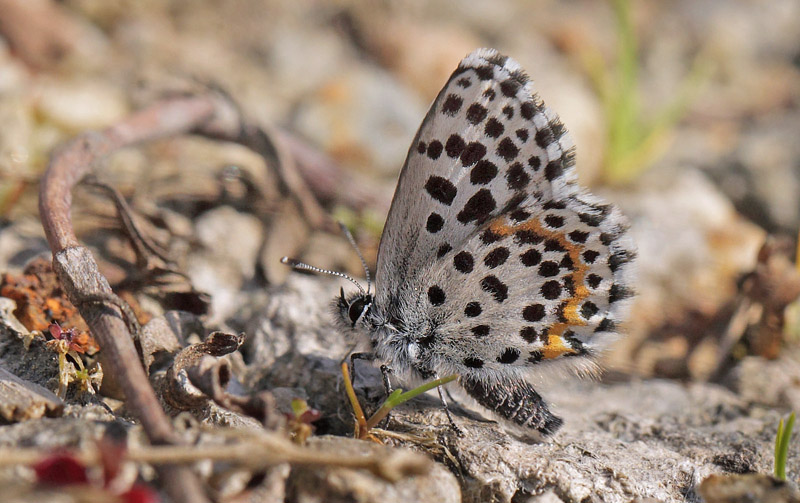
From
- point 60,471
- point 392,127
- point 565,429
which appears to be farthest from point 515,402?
point 392,127

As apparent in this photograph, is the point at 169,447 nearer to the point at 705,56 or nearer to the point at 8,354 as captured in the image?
the point at 8,354

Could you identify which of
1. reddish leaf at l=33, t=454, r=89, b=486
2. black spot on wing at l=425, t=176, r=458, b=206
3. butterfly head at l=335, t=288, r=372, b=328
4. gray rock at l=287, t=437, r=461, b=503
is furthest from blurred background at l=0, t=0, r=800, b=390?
reddish leaf at l=33, t=454, r=89, b=486

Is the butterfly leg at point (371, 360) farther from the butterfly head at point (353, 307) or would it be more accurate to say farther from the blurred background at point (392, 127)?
the blurred background at point (392, 127)

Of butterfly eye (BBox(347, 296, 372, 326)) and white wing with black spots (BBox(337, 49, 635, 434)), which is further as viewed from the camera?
butterfly eye (BBox(347, 296, 372, 326))

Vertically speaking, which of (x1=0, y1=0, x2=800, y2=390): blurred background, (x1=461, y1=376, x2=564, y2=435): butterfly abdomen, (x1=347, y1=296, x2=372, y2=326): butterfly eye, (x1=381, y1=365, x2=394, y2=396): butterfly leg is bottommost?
(x1=381, y1=365, x2=394, y2=396): butterfly leg

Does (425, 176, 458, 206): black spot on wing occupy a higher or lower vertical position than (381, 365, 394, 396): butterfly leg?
higher

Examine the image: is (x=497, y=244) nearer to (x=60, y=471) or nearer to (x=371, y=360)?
(x=371, y=360)

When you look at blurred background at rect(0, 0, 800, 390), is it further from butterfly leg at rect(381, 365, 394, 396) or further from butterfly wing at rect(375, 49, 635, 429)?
butterfly wing at rect(375, 49, 635, 429)

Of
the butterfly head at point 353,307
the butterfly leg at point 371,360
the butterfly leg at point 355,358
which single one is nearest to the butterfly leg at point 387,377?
the butterfly leg at point 371,360

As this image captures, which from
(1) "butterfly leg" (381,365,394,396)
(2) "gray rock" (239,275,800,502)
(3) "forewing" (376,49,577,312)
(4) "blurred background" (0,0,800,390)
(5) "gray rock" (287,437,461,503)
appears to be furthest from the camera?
(4) "blurred background" (0,0,800,390)
